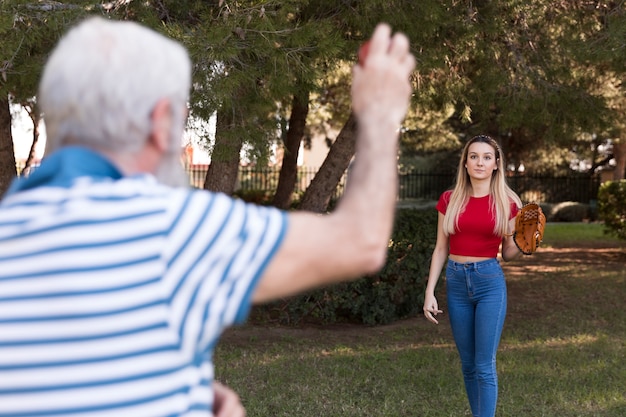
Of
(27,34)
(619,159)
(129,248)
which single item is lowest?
(129,248)

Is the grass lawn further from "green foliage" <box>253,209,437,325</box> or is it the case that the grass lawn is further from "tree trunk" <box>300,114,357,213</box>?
"tree trunk" <box>300,114,357,213</box>

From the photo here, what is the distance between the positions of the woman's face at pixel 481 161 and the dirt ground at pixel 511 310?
12.4 ft

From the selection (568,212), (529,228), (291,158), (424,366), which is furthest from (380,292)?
(568,212)

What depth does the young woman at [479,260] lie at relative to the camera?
4.86m

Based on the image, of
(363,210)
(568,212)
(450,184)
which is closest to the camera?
(363,210)

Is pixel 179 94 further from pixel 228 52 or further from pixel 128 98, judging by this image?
pixel 228 52

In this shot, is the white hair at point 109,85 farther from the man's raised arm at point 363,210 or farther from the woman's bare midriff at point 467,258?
the woman's bare midriff at point 467,258

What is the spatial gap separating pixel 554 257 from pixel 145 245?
51.7 ft

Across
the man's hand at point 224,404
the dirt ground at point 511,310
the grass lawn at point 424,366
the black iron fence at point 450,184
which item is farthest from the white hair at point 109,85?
the black iron fence at point 450,184

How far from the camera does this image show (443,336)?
888 cm

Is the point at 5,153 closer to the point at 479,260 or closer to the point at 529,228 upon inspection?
the point at 479,260

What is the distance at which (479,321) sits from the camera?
4.88 metres

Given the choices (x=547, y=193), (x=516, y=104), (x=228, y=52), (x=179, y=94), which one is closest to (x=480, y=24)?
(x=516, y=104)

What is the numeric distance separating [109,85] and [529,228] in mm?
3847
